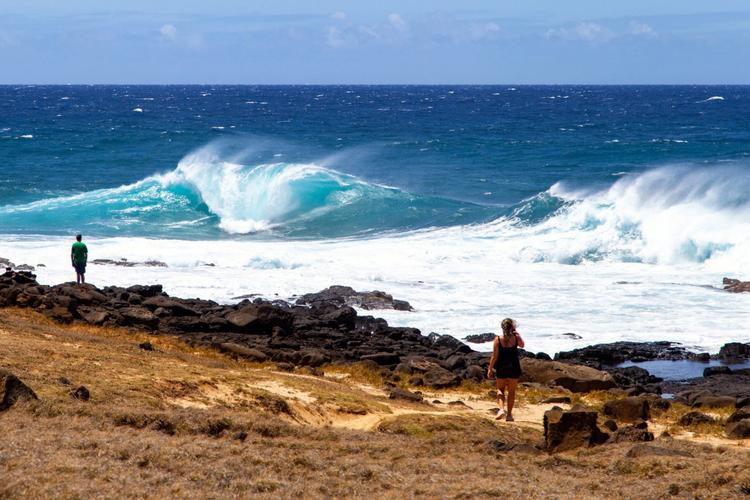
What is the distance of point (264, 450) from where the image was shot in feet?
28.6

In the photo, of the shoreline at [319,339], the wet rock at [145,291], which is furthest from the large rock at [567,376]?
the wet rock at [145,291]

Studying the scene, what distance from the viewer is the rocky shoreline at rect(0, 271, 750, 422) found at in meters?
15.8

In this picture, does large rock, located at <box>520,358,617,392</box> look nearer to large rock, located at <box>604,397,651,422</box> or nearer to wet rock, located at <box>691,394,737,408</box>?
wet rock, located at <box>691,394,737,408</box>

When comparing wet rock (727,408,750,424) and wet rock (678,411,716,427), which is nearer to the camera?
wet rock (727,408,750,424)

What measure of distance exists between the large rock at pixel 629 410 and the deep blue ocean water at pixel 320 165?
23.7 meters

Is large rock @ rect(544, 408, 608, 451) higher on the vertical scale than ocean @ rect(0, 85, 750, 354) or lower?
higher

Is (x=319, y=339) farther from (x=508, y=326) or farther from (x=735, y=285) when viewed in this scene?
(x=735, y=285)

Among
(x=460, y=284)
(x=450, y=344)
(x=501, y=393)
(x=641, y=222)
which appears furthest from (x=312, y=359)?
(x=641, y=222)

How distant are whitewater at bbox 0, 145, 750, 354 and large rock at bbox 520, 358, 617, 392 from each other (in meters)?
3.33

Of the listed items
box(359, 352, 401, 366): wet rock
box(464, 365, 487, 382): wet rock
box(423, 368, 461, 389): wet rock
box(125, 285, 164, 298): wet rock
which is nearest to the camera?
box(423, 368, 461, 389): wet rock

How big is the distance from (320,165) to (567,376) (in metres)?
39.8

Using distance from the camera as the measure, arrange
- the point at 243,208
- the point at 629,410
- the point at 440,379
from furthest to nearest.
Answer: the point at 243,208, the point at 440,379, the point at 629,410

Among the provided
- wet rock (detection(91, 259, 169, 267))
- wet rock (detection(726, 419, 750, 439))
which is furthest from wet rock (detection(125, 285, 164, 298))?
wet rock (detection(726, 419, 750, 439))

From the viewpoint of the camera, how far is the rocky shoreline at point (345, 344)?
15.8 metres
